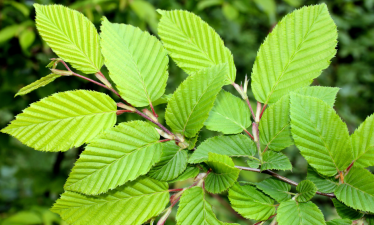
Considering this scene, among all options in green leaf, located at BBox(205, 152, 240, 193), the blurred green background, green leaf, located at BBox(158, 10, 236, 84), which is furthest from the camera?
the blurred green background

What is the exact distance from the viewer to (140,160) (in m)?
0.43

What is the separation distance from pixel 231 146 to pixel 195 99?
11cm

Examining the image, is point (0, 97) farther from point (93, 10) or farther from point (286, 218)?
point (286, 218)

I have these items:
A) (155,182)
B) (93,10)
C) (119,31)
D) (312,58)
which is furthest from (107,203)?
(93,10)

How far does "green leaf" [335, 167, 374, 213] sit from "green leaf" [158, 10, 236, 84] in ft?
0.83

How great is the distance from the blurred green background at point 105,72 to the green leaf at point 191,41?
78 cm

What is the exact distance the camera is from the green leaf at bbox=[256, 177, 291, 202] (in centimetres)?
46

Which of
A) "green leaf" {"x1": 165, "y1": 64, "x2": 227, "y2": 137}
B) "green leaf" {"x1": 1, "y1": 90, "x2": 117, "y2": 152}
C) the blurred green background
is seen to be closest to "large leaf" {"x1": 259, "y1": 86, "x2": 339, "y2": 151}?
"green leaf" {"x1": 165, "y1": 64, "x2": 227, "y2": 137}

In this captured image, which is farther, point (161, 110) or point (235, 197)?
point (161, 110)

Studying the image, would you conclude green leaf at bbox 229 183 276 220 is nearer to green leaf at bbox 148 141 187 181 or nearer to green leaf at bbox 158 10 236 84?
green leaf at bbox 148 141 187 181

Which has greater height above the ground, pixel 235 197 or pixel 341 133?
pixel 341 133

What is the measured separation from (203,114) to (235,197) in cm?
15

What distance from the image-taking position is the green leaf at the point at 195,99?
42 cm

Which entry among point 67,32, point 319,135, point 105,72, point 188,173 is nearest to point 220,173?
point 188,173
